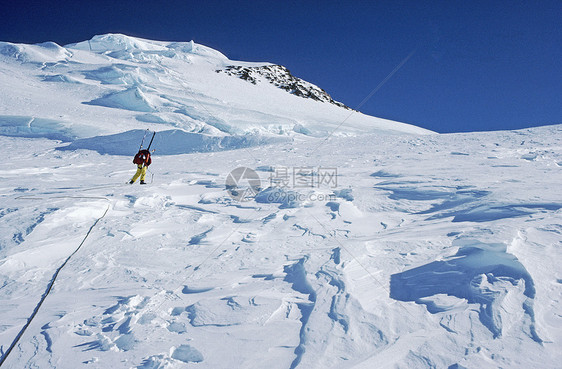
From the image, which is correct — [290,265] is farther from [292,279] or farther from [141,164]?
[141,164]

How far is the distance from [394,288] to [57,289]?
10.4ft

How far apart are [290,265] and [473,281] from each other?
1.71 metres

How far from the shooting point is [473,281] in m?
2.70

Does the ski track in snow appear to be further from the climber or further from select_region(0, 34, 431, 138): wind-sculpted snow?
select_region(0, 34, 431, 138): wind-sculpted snow

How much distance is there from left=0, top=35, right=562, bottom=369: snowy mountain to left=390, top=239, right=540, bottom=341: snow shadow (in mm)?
14

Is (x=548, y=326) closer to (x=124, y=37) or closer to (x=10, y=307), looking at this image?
(x=10, y=307)

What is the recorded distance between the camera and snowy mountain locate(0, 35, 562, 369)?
2.21m

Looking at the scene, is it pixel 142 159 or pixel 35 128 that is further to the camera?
pixel 35 128

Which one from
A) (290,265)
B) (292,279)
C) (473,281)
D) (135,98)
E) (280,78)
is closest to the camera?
(473,281)

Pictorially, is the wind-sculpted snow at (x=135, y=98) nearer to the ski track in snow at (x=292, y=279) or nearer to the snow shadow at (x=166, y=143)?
the snow shadow at (x=166, y=143)

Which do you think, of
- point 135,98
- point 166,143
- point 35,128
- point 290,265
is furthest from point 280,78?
point 290,265

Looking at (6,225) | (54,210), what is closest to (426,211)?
(54,210)

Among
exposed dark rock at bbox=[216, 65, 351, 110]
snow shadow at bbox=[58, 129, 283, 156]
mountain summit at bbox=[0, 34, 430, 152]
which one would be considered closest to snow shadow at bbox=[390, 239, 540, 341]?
snow shadow at bbox=[58, 129, 283, 156]

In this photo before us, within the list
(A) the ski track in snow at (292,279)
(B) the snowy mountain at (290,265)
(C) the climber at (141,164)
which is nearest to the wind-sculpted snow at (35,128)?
(B) the snowy mountain at (290,265)
